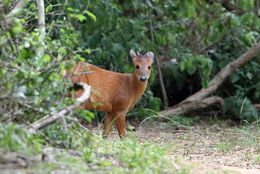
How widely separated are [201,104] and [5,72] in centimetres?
623

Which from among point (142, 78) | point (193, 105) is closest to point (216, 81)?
point (193, 105)

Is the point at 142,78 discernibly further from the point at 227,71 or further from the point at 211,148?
the point at 227,71

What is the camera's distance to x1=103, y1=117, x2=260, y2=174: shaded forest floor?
187 inches

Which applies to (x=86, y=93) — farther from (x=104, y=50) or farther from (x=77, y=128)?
(x=104, y=50)

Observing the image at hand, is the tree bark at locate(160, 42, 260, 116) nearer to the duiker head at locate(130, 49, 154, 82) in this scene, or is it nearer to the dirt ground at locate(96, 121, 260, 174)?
the dirt ground at locate(96, 121, 260, 174)

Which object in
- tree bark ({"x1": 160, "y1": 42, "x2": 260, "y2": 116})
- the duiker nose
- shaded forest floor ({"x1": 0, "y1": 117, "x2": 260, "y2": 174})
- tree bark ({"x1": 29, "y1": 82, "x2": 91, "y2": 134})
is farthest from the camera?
tree bark ({"x1": 160, "y1": 42, "x2": 260, "y2": 116})

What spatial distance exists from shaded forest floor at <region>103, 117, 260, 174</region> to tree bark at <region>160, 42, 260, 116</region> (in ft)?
1.88

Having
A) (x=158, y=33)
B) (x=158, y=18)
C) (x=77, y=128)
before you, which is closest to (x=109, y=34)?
(x=158, y=33)

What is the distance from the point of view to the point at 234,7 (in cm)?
1011

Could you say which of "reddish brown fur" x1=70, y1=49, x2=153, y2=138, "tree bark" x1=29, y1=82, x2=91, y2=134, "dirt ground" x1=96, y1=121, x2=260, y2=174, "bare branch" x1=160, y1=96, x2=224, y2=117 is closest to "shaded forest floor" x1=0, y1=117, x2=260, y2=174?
"dirt ground" x1=96, y1=121, x2=260, y2=174

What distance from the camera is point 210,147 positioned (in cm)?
629

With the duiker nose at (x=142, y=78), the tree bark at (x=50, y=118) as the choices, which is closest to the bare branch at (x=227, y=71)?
the duiker nose at (x=142, y=78)

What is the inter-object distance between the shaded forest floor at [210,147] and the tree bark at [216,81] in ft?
1.88

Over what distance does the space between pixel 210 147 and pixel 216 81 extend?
343 cm
